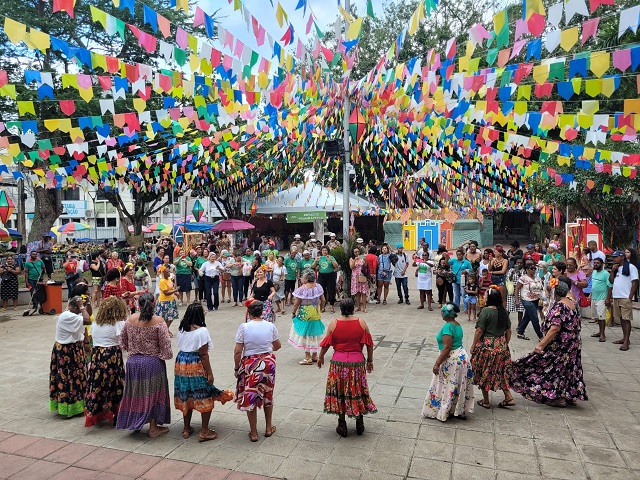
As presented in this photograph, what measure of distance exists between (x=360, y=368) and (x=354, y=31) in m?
→ 5.15

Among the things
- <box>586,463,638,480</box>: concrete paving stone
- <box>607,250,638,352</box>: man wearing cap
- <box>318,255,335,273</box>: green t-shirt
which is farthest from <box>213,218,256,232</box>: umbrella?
<box>586,463,638,480</box>: concrete paving stone

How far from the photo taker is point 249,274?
40.9 ft

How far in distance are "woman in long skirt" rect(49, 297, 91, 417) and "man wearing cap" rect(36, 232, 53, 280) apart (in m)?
10.8

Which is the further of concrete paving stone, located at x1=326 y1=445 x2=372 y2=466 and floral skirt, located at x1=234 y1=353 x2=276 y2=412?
floral skirt, located at x1=234 y1=353 x2=276 y2=412

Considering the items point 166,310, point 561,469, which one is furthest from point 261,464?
point 166,310

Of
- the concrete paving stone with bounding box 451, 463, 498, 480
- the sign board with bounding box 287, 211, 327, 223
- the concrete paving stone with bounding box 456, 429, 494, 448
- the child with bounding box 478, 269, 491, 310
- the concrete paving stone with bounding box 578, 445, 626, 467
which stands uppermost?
the sign board with bounding box 287, 211, 327, 223

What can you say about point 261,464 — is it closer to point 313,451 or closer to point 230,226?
point 313,451

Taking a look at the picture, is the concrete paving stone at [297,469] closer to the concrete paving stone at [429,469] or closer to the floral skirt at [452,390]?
the concrete paving stone at [429,469]

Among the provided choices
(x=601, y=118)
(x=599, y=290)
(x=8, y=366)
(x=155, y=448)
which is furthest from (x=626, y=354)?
(x=8, y=366)

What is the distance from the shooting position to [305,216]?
26344 millimetres

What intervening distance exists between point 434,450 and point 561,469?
108 centimetres

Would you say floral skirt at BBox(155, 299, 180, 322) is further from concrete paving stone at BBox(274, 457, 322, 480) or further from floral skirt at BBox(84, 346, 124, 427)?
concrete paving stone at BBox(274, 457, 322, 480)

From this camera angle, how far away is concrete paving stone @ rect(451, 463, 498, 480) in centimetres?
388

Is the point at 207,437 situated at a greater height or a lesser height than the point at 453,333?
lesser
